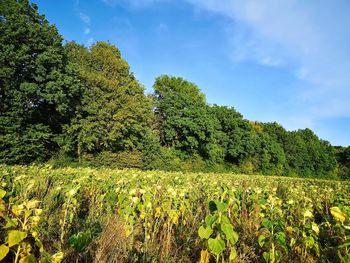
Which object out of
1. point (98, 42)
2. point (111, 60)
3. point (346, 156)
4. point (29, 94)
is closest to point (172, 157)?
point (111, 60)

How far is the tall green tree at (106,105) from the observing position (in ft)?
81.5

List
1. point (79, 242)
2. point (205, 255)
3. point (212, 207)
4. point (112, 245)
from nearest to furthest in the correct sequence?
point (79, 242) < point (212, 207) < point (205, 255) < point (112, 245)

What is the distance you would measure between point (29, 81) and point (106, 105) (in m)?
7.18

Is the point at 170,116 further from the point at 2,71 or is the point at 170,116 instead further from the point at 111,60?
the point at 2,71

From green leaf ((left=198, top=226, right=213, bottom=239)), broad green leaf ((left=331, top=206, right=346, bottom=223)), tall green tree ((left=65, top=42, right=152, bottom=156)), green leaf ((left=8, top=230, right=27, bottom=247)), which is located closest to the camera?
green leaf ((left=8, top=230, right=27, bottom=247))

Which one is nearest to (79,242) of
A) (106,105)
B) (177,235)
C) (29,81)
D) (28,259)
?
(28,259)

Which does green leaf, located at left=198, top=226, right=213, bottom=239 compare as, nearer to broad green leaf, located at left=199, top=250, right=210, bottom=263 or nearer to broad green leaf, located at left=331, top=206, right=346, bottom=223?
broad green leaf, located at left=199, top=250, right=210, bottom=263

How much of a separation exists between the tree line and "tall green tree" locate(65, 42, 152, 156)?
9 centimetres

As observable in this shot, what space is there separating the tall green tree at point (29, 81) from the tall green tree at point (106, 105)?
2070 millimetres

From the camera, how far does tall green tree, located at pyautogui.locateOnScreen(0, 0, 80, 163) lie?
19.3 metres

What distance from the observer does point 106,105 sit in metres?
26.6

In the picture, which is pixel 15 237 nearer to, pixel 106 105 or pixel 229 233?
Answer: pixel 229 233

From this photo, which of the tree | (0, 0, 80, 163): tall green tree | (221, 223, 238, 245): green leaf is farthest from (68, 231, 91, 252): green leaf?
the tree

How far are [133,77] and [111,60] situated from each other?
3.29m
